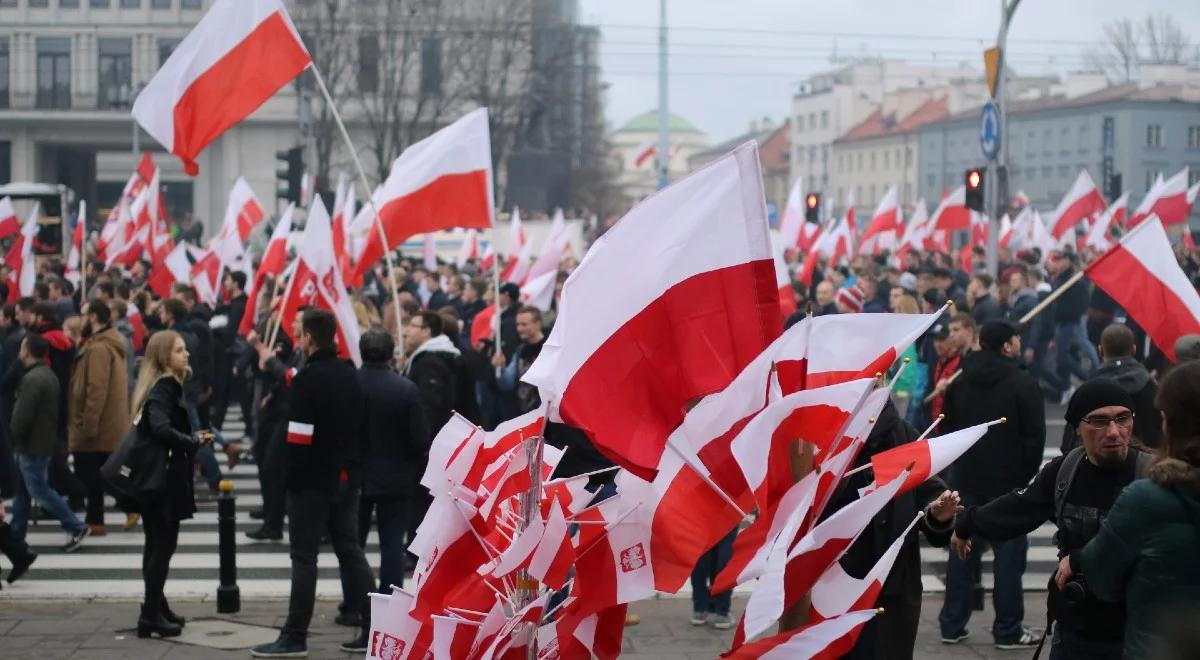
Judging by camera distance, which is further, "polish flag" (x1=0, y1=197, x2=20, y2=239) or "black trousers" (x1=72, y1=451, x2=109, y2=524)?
"polish flag" (x1=0, y1=197, x2=20, y2=239)

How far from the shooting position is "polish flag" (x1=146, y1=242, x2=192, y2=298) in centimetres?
2112

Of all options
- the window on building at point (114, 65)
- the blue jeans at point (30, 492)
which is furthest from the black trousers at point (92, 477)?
the window on building at point (114, 65)

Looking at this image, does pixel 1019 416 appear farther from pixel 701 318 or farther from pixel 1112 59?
pixel 1112 59

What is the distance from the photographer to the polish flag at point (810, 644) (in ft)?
16.5

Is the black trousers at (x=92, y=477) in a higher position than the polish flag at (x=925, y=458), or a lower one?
lower

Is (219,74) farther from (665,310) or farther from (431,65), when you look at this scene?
(431,65)

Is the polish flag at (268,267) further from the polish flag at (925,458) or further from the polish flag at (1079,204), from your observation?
Answer: the polish flag at (1079,204)

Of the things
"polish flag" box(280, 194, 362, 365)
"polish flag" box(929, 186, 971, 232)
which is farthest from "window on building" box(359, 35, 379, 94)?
"polish flag" box(280, 194, 362, 365)

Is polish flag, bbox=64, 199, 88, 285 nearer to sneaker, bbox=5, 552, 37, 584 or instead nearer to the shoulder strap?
sneaker, bbox=5, 552, 37, 584

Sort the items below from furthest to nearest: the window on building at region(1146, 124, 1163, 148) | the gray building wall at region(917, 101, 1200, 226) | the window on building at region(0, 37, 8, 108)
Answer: the window on building at region(1146, 124, 1163, 148) → the gray building wall at region(917, 101, 1200, 226) → the window on building at region(0, 37, 8, 108)

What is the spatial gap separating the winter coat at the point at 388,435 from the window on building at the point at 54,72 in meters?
67.6

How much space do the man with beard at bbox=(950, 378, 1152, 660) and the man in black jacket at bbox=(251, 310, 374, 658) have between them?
411 centimetres

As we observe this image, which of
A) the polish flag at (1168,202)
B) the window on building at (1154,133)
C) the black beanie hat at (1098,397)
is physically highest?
the window on building at (1154,133)

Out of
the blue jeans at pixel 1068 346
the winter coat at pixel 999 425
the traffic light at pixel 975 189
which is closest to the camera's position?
the winter coat at pixel 999 425
